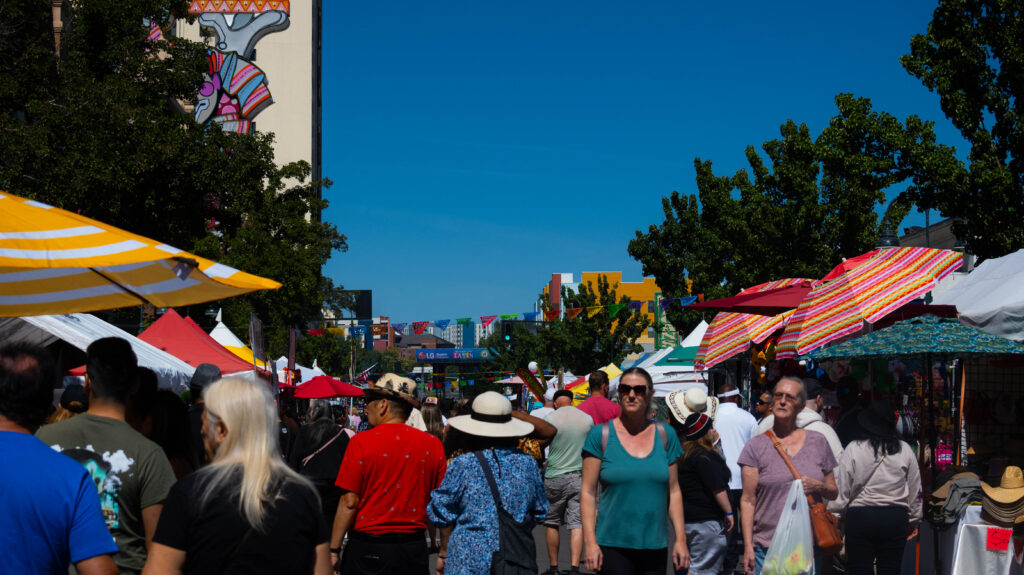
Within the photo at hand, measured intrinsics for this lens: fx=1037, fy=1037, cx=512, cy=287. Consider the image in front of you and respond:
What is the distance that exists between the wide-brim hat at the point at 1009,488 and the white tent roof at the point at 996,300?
3.26 ft

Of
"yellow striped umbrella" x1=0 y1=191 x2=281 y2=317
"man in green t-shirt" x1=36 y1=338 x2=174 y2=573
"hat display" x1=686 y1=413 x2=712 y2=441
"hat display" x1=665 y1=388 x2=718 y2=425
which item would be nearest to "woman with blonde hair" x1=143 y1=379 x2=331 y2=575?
"man in green t-shirt" x1=36 y1=338 x2=174 y2=573

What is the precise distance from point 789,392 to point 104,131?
50.0ft

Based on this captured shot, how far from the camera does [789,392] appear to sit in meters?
6.81

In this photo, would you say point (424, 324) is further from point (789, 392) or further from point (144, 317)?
point (789, 392)

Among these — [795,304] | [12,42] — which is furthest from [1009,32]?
[12,42]

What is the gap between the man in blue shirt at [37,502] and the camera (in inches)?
124

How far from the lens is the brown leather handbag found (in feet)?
21.9

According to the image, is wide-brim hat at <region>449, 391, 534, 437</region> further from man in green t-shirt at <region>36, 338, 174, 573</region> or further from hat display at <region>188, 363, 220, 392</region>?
man in green t-shirt at <region>36, 338, 174, 573</region>

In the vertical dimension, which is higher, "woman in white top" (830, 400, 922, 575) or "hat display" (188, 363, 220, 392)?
"hat display" (188, 363, 220, 392)

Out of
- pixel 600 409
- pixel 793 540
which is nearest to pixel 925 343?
pixel 793 540

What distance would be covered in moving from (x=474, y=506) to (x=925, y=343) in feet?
13.1

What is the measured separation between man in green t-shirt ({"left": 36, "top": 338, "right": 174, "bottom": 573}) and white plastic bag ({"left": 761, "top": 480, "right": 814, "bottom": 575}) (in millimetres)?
3980

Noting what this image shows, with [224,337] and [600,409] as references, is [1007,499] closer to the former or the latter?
[600,409]

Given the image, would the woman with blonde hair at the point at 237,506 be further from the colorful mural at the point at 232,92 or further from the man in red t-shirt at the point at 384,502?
the colorful mural at the point at 232,92
